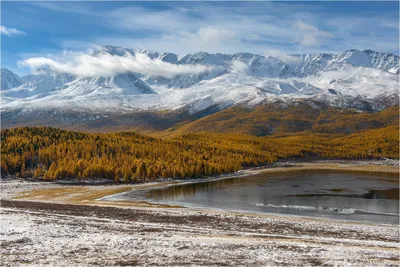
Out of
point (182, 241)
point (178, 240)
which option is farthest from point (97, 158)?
point (182, 241)

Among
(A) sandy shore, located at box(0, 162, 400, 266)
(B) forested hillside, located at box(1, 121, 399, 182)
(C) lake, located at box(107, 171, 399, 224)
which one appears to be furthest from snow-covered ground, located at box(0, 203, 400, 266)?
(B) forested hillside, located at box(1, 121, 399, 182)

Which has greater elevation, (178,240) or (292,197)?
(178,240)

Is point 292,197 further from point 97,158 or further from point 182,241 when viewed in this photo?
point 97,158

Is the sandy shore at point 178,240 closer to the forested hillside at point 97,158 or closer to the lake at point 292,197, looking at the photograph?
the lake at point 292,197

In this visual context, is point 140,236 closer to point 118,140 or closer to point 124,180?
point 124,180

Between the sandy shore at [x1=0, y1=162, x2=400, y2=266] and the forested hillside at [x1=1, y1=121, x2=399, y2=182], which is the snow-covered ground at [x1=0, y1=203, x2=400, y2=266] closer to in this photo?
the sandy shore at [x1=0, y1=162, x2=400, y2=266]

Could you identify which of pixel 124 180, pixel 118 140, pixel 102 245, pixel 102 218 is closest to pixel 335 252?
pixel 102 245
